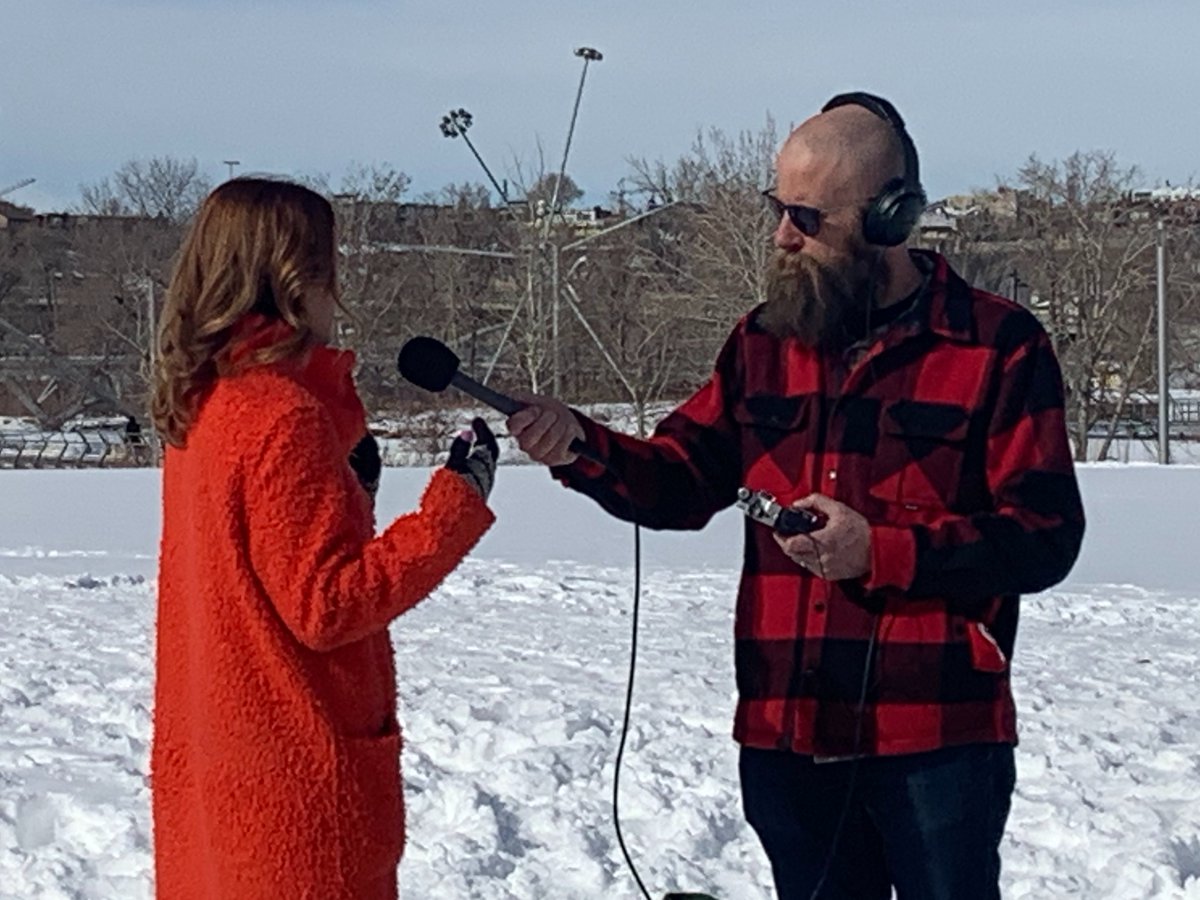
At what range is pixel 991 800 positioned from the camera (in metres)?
2.85

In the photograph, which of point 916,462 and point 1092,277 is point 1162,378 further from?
point 916,462

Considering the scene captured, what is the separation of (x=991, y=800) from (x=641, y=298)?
44.8 metres

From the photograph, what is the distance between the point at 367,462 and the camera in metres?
2.79

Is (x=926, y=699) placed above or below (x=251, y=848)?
above

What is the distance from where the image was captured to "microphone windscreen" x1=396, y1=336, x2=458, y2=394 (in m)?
2.80

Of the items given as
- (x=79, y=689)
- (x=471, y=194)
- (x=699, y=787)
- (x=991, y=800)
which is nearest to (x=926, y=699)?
(x=991, y=800)

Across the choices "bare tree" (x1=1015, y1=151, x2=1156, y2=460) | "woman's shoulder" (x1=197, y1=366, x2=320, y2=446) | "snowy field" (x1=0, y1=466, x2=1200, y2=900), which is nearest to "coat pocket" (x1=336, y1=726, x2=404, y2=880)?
"woman's shoulder" (x1=197, y1=366, x2=320, y2=446)

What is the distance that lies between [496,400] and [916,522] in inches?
27.0

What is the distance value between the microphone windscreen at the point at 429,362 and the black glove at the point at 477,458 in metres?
0.09

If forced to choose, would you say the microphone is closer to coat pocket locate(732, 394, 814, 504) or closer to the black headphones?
coat pocket locate(732, 394, 814, 504)

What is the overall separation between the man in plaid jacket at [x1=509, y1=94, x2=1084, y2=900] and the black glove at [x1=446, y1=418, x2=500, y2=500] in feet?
0.58

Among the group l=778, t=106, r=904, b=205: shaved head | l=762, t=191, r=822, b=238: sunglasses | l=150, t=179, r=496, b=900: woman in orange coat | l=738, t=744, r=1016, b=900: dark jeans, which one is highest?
l=778, t=106, r=904, b=205: shaved head

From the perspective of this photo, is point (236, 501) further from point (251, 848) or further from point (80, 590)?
point (80, 590)

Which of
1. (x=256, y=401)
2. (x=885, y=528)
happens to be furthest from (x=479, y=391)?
(x=885, y=528)
